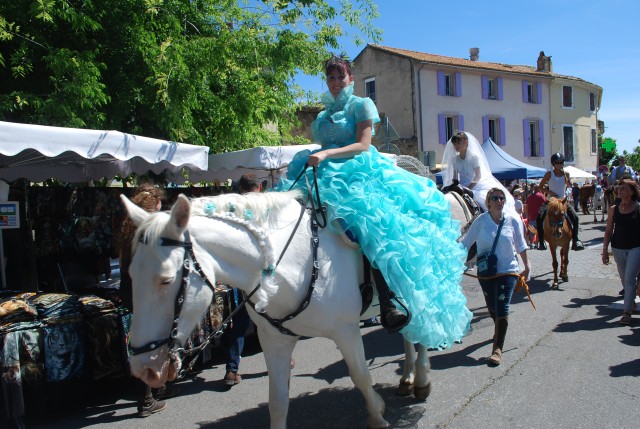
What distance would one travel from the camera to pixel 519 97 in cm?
3111

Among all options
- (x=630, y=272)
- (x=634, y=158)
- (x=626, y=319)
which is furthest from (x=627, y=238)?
(x=634, y=158)

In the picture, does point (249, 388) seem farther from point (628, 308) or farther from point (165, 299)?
point (628, 308)

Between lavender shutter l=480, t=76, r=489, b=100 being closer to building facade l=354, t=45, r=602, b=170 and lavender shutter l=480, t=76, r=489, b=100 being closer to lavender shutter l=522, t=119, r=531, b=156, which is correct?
building facade l=354, t=45, r=602, b=170

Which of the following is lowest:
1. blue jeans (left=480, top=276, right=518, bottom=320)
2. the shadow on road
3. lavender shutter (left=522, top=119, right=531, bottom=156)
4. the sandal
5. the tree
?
the shadow on road

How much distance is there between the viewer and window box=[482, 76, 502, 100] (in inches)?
1167

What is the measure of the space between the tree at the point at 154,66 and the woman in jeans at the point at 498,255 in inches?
185

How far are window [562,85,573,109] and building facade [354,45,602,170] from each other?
0.99 feet

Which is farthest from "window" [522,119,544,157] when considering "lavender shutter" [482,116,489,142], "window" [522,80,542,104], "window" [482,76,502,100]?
"lavender shutter" [482,116,489,142]

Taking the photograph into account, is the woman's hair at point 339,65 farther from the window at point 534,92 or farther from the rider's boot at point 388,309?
the window at point 534,92

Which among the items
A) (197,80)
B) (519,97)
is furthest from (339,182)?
(519,97)

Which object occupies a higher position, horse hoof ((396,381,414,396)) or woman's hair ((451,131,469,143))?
woman's hair ((451,131,469,143))

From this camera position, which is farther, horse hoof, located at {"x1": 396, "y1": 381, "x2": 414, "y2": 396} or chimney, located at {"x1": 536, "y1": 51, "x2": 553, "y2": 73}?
chimney, located at {"x1": 536, "y1": 51, "x2": 553, "y2": 73}

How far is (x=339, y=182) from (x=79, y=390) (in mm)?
3225

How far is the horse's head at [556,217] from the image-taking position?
28.7 ft
